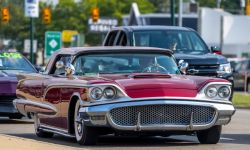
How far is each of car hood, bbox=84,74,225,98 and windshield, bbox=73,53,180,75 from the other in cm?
85

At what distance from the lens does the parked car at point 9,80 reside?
58.6ft

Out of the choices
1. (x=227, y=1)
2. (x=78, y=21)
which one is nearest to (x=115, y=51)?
(x=78, y=21)

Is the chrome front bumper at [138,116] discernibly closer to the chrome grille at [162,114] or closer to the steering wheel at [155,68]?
the chrome grille at [162,114]

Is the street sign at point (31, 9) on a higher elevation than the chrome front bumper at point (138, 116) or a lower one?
higher

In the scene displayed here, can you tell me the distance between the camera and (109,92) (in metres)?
12.0

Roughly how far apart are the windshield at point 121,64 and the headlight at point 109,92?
128 centimetres

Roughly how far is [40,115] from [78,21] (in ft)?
232

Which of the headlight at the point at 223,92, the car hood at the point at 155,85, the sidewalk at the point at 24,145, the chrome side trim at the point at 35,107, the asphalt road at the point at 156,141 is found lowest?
the asphalt road at the point at 156,141

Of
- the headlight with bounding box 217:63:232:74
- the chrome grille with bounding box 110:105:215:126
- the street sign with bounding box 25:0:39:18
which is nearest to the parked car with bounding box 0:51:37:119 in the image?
the headlight with bounding box 217:63:232:74

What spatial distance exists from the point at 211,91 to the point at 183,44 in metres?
8.59

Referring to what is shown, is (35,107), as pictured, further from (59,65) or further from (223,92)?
(223,92)

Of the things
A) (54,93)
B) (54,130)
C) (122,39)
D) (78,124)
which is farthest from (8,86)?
(78,124)

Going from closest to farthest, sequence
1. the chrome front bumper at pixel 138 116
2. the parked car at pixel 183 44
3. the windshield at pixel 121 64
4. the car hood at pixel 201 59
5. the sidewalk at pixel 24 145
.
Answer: the sidewalk at pixel 24 145 < the chrome front bumper at pixel 138 116 < the windshield at pixel 121 64 < the car hood at pixel 201 59 < the parked car at pixel 183 44

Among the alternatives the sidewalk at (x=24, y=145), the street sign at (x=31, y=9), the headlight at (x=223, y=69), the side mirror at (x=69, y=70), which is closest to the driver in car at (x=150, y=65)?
the side mirror at (x=69, y=70)
